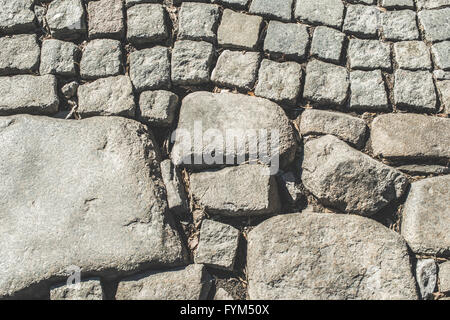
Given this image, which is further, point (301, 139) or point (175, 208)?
point (301, 139)

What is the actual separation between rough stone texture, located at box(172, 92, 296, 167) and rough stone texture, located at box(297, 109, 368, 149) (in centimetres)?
16

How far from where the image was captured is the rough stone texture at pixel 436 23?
3027 millimetres

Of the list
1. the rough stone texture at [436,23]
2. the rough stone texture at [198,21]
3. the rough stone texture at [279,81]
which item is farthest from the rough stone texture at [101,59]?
the rough stone texture at [436,23]

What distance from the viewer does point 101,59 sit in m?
2.94

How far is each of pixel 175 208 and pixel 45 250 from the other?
783mm

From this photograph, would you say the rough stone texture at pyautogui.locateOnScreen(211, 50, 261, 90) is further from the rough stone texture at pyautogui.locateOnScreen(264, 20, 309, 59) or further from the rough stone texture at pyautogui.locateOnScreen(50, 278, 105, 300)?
the rough stone texture at pyautogui.locateOnScreen(50, 278, 105, 300)

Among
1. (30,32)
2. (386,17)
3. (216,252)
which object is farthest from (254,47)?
(30,32)

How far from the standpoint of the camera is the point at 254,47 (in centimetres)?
297

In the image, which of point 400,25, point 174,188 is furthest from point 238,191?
point 400,25

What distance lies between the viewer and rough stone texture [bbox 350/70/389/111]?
2809mm

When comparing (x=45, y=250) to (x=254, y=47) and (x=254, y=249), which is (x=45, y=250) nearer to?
(x=254, y=249)

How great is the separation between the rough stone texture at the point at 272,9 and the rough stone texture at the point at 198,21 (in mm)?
292
